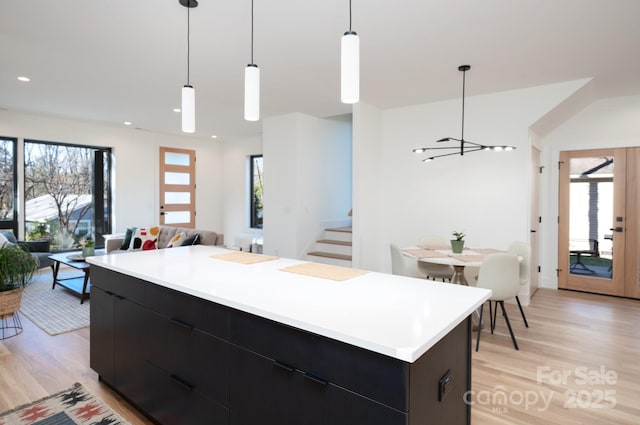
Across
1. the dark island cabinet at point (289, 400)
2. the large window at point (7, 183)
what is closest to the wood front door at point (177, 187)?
the large window at point (7, 183)

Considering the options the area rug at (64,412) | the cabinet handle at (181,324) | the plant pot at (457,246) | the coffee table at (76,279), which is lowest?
the area rug at (64,412)

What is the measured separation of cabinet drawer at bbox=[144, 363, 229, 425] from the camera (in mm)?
1638

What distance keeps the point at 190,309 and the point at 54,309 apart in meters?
3.38

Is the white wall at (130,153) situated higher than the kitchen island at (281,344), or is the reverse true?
the white wall at (130,153)

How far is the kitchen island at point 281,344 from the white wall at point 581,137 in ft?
14.6

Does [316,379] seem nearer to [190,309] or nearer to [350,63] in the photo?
[190,309]

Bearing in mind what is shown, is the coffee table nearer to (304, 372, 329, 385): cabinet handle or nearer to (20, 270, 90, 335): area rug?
(20, 270, 90, 335): area rug

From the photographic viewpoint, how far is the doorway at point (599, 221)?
185 inches

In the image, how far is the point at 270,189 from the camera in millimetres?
5926

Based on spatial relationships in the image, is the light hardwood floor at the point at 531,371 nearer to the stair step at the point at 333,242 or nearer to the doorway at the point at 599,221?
the doorway at the point at 599,221

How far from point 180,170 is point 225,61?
4926mm

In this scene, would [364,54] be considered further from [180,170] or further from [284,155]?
[180,170]

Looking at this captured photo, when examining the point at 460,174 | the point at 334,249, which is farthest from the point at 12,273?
the point at 460,174

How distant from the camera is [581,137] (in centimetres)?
496
